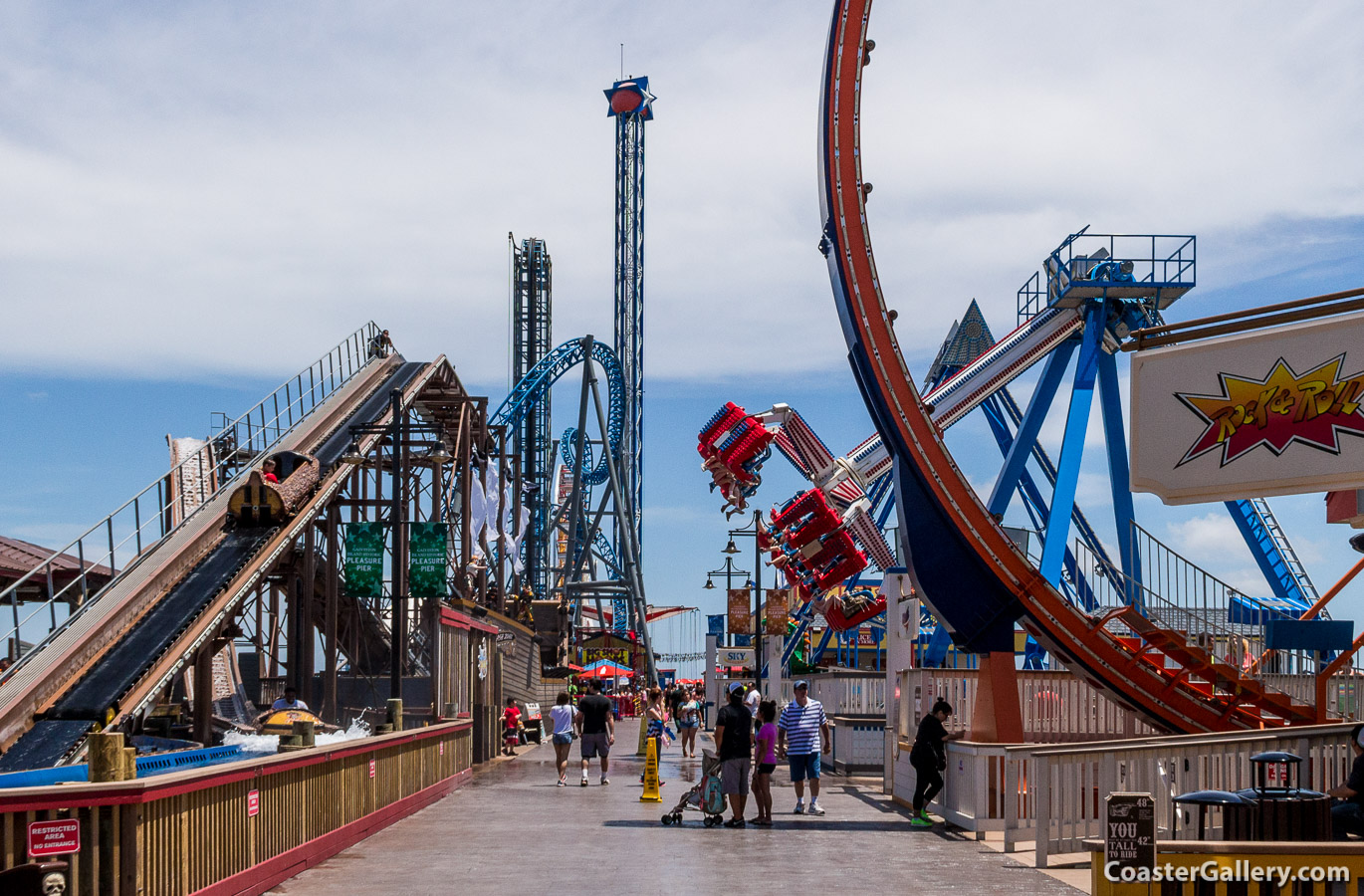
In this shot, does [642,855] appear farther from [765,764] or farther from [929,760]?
[929,760]

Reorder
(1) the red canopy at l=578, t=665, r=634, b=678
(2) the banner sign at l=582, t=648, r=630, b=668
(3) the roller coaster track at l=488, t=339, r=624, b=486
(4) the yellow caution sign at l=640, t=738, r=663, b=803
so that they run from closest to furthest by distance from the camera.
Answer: (4) the yellow caution sign at l=640, t=738, r=663, b=803 → (1) the red canopy at l=578, t=665, r=634, b=678 → (3) the roller coaster track at l=488, t=339, r=624, b=486 → (2) the banner sign at l=582, t=648, r=630, b=668

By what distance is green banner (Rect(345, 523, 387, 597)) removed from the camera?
27266 mm

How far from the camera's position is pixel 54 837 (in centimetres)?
847

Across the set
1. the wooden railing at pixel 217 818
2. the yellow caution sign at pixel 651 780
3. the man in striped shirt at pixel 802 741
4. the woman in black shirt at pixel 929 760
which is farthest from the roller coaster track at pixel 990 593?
the wooden railing at pixel 217 818

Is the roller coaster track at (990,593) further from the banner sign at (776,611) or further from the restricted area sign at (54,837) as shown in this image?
the banner sign at (776,611)

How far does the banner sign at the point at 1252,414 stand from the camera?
10180mm

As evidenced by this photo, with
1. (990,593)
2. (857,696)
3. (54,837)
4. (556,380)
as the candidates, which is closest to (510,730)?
(857,696)

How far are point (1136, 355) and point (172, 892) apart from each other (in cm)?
755

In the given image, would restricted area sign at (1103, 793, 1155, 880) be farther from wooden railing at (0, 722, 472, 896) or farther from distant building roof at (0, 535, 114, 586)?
distant building roof at (0, 535, 114, 586)

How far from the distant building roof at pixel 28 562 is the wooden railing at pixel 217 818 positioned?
16.0 m

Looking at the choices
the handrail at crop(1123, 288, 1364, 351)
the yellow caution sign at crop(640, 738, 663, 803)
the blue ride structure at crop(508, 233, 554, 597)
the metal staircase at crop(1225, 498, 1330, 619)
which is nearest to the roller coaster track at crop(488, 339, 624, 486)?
the blue ride structure at crop(508, 233, 554, 597)

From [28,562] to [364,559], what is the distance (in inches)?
350

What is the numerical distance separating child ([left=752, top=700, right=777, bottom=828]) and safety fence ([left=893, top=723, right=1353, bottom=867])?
10.0 ft

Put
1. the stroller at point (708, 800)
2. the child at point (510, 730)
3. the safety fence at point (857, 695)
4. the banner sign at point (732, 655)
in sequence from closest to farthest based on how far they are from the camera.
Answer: the stroller at point (708, 800), the safety fence at point (857, 695), the child at point (510, 730), the banner sign at point (732, 655)
